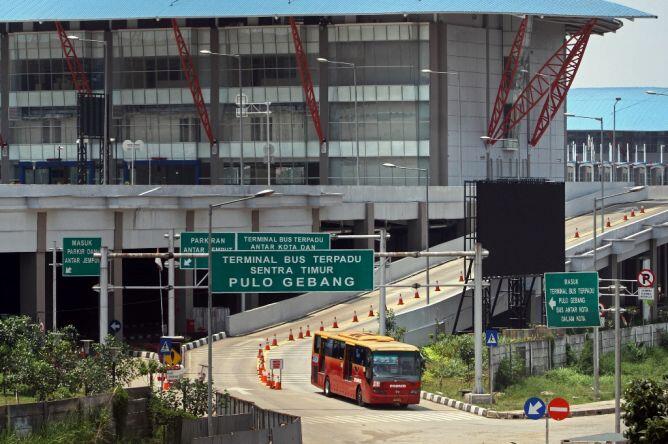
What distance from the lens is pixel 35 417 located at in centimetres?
4303

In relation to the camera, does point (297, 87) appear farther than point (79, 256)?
Yes

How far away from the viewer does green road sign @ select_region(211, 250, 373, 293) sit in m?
55.9

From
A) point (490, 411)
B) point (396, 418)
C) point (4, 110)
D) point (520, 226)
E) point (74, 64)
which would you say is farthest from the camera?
point (4, 110)

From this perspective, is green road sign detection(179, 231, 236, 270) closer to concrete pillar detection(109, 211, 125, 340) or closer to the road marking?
the road marking

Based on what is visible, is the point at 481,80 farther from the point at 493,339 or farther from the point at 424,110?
the point at 493,339

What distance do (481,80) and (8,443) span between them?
96.1 meters

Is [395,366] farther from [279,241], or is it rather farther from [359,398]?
[279,241]

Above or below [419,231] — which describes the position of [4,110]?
above

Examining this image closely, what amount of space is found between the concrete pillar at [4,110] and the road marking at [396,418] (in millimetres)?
86677

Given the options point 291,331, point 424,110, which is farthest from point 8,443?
point 424,110

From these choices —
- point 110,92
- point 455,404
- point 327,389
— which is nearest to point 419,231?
point 110,92

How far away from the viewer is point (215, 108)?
136 meters

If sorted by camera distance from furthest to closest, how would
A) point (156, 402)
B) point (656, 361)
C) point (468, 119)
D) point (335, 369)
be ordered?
point (468, 119), point (656, 361), point (335, 369), point (156, 402)

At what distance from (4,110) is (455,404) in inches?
3385
